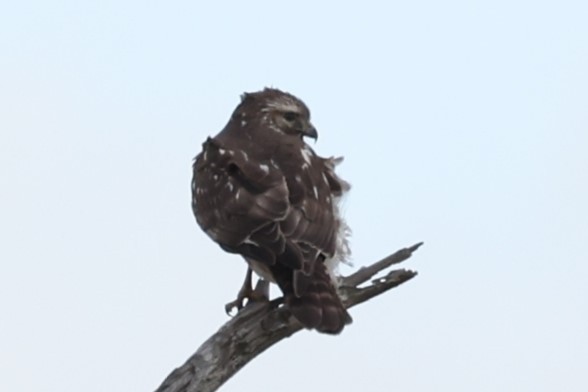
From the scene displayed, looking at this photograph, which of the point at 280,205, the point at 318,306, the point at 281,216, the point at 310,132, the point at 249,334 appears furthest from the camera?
the point at 310,132

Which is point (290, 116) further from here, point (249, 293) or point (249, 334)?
point (249, 334)

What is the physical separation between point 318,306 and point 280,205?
973 millimetres

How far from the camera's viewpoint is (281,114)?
1243 cm

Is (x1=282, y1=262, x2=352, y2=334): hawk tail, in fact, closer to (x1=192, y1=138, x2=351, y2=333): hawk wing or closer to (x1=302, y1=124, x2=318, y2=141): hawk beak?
(x1=192, y1=138, x2=351, y2=333): hawk wing

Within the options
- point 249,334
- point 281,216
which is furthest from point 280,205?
point 249,334

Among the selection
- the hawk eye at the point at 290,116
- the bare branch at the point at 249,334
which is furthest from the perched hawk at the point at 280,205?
the bare branch at the point at 249,334

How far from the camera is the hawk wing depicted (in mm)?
9953

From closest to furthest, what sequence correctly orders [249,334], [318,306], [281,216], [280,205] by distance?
[249,334] < [318,306] < [281,216] < [280,205]

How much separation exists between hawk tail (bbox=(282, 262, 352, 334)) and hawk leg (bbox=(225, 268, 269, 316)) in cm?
74

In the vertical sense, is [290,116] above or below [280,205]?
above

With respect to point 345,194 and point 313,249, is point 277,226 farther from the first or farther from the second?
point 345,194

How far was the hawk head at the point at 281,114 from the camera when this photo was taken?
12328 millimetres

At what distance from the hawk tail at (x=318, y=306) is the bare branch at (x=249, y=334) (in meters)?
0.12

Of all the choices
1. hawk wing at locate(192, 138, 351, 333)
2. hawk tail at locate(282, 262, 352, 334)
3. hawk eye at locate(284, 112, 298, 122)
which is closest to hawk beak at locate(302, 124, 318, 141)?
hawk eye at locate(284, 112, 298, 122)
